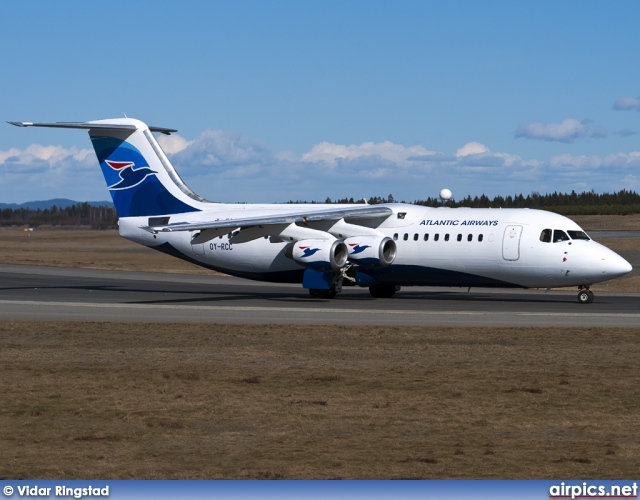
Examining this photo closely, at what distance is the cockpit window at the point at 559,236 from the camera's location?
118ft

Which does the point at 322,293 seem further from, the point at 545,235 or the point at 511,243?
the point at 545,235

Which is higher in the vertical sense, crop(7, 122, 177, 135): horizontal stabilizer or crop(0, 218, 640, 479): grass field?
crop(7, 122, 177, 135): horizontal stabilizer

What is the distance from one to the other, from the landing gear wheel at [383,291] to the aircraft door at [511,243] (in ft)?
20.0

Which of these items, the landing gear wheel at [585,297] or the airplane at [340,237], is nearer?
the airplane at [340,237]

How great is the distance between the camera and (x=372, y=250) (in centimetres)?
3753

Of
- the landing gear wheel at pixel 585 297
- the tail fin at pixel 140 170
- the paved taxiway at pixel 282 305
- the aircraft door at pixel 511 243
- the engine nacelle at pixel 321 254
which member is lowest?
the paved taxiway at pixel 282 305

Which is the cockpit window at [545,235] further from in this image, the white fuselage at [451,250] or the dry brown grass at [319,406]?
the dry brown grass at [319,406]

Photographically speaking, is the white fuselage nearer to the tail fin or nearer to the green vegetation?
the tail fin

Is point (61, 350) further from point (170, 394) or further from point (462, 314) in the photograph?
point (462, 314)

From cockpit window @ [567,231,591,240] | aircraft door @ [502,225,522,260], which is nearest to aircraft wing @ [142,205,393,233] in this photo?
aircraft door @ [502,225,522,260]

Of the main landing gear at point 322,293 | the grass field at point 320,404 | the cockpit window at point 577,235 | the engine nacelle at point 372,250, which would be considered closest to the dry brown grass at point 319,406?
the grass field at point 320,404

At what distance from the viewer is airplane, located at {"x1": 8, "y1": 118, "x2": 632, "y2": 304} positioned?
118 feet

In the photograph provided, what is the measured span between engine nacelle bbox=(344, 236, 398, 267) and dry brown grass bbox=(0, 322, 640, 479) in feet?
38.9

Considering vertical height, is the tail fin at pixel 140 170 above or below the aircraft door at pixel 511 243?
above
